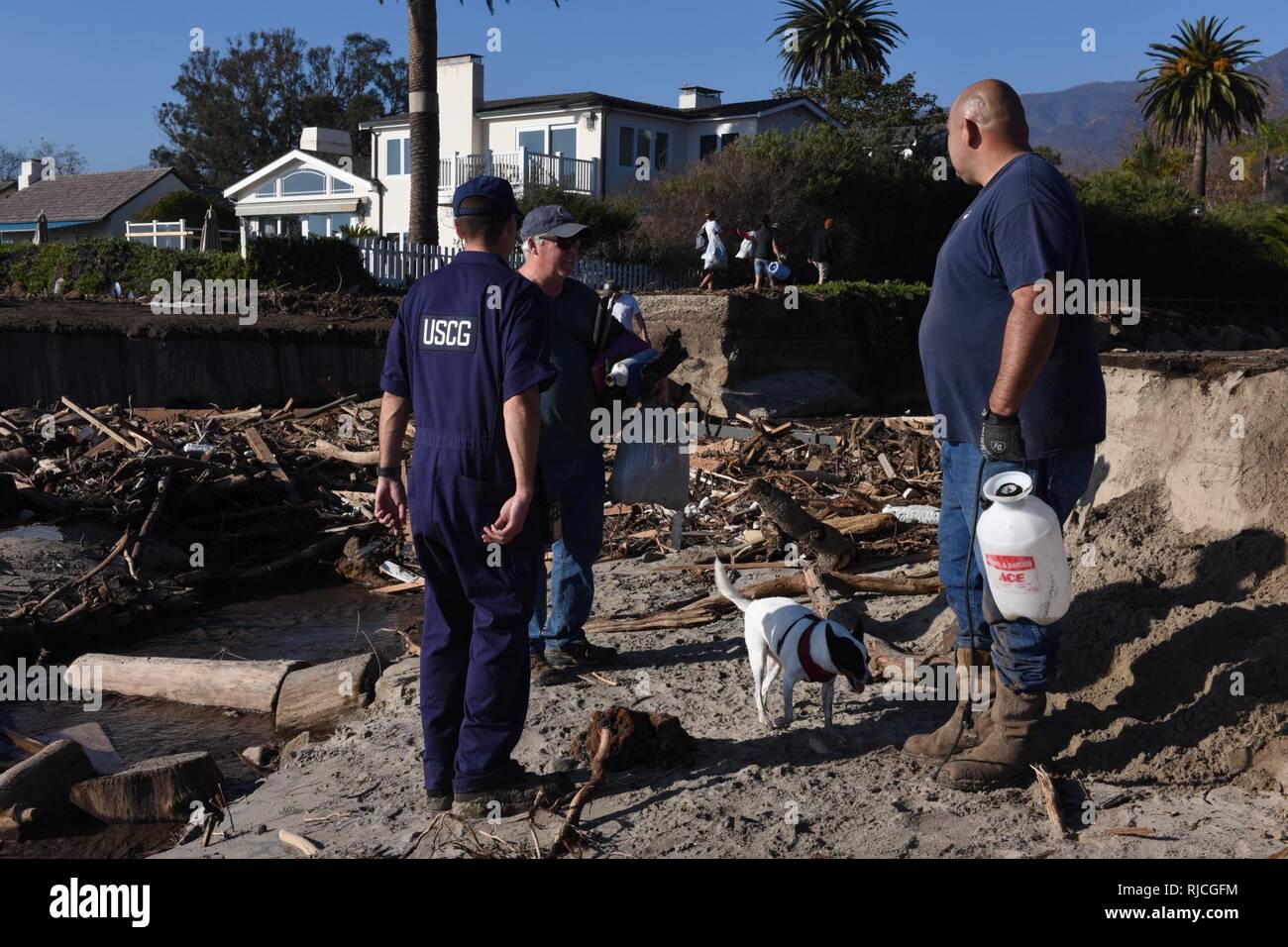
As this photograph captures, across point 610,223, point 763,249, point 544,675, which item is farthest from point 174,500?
point 610,223

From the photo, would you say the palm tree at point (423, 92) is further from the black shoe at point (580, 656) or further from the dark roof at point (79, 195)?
the dark roof at point (79, 195)

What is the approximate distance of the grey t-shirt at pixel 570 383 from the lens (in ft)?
18.0

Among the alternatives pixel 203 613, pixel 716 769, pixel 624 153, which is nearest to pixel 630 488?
pixel 716 769

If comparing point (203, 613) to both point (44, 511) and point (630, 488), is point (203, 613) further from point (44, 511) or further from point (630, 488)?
point (630, 488)

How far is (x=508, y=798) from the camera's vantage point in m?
4.25

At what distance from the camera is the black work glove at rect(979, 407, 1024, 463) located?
12.8 feet

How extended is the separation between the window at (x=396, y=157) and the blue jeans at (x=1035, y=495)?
44787 millimetres

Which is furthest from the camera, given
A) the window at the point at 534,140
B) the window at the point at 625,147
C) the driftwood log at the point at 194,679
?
the window at the point at 534,140

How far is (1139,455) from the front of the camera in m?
6.27

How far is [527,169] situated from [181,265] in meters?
17.6

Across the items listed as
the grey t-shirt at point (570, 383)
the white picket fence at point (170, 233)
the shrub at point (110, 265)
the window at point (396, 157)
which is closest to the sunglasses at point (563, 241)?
the grey t-shirt at point (570, 383)

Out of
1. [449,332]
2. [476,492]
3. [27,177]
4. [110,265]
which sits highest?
[27,177]

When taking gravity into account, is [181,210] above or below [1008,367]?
above

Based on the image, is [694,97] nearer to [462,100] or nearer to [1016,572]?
[462,100]
